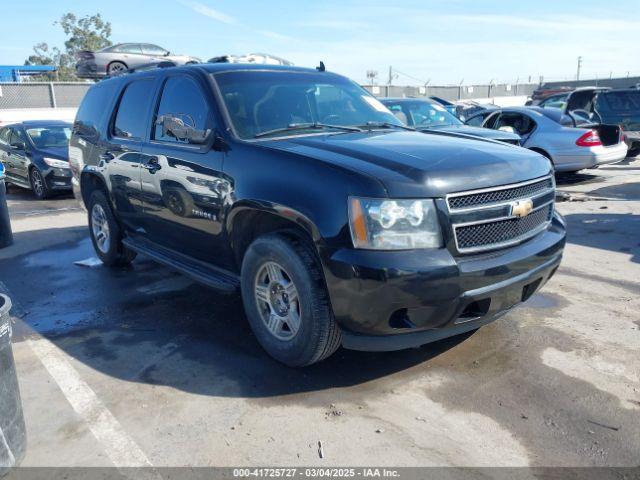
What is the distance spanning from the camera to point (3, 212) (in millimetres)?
7242

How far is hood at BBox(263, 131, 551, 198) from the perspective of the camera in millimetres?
3021

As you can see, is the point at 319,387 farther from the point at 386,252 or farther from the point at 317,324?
the point at 386,252

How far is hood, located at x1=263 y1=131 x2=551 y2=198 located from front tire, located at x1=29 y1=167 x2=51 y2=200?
30.6 ft

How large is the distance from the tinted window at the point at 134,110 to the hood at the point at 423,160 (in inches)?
74.5

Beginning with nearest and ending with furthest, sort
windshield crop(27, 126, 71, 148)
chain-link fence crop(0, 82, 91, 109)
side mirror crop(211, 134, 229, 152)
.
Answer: side mirror crop(211, 134, 229, 152)
windshield crop(27, 126, 71, 148)
chain-link fence crop(0, 82, 91, 109)

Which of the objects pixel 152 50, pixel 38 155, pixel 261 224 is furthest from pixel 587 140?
pixel 152 50

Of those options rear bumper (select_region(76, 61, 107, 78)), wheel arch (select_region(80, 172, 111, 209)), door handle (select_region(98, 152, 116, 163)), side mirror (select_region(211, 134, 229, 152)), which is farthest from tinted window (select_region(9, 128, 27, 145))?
side mirror (select_region(211, 134, 229, 152))

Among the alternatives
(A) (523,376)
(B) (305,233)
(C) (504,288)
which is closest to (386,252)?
(B) (305,233)

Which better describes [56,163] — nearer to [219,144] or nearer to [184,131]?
[184,131]

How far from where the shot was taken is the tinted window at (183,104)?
4.20m

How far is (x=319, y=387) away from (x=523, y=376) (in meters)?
1.32

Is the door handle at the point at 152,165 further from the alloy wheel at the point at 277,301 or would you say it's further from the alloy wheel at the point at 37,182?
the alloy wheel at the point at 37,182

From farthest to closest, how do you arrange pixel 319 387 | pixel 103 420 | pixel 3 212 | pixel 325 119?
pixel 3 212, pixel 325 119, pixel 319 387, pixel 103 420

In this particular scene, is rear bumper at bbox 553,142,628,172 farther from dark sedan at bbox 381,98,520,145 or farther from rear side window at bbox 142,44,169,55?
rear side window at bbox 142,44,169,55
